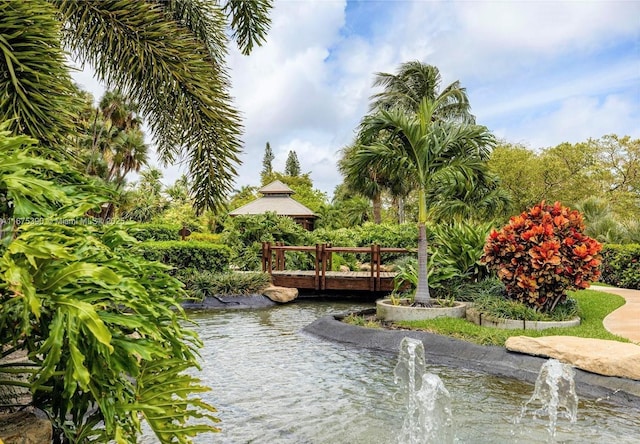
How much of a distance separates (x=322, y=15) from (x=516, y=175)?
18934mm

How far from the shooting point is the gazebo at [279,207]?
27.1 m

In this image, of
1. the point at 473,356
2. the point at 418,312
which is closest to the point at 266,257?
the point at 418,312

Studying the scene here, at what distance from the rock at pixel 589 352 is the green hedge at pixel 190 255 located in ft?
30.0

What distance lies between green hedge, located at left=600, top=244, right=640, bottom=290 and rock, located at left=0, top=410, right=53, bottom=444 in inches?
560

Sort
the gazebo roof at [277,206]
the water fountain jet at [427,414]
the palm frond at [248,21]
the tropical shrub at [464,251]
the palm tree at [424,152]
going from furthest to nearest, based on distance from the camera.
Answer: the gazebo roof at [277,206]
the tropical shrub at [464,251]
the palm tree at [424,152]
the palm frond at [248,21]
the water fountain jet at [427,414]

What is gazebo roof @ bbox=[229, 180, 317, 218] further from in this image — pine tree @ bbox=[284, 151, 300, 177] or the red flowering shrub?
pine tree @ bbox=[284, 151, 300, 177]

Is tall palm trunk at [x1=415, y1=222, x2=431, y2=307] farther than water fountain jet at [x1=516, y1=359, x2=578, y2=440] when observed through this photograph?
Yes

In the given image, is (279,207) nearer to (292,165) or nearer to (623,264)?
(623,264)

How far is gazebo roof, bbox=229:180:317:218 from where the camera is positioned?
27062 millimetres

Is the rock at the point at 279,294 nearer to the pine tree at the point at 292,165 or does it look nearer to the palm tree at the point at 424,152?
the palm tree at the point at 424,152

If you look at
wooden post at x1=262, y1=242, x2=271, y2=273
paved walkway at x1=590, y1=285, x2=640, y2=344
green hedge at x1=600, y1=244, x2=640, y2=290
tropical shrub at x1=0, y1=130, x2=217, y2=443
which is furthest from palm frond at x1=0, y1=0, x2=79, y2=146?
green hedge at x1=600, y1=244, x2=640, y2=290

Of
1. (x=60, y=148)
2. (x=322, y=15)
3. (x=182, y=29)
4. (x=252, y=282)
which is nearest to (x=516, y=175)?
(x=252, y=282)

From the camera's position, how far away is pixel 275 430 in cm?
464

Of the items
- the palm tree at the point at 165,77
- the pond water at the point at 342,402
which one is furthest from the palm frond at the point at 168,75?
the pond water at the point at 342,402
